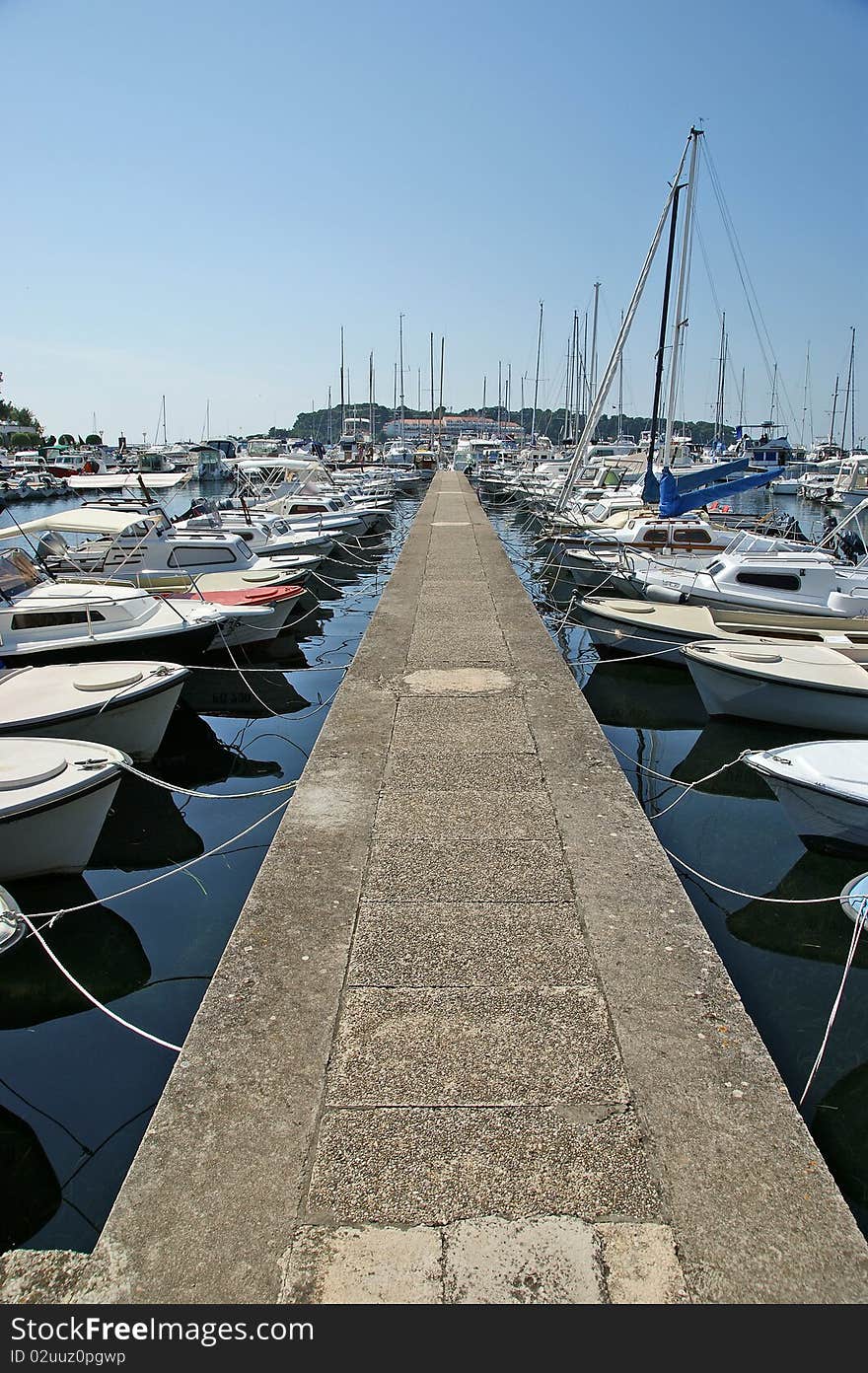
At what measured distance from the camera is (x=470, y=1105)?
11.6ft

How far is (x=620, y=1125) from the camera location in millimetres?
3422

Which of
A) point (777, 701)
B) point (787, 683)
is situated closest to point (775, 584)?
point (777, 701)

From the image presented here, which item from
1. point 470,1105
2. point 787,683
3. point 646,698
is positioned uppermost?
point 787,683

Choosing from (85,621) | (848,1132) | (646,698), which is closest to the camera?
(848,1132)

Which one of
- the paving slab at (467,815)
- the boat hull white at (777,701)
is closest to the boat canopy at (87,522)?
the boat hull white at (777,701)

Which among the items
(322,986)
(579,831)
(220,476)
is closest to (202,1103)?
(322,986)

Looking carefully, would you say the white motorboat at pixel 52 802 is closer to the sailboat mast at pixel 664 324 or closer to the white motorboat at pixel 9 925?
the white motorboat at pixel 9 925

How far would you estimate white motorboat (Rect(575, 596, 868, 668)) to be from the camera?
12.3m

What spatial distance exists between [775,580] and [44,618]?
10208mm

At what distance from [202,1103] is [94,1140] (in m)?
Result: 1.67

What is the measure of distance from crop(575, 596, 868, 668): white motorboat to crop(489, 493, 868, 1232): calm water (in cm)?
79

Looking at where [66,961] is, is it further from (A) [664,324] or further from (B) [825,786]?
(A) [664,324]

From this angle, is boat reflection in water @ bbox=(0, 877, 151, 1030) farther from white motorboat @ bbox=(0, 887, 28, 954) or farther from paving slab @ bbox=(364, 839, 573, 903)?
paving slab @ bbox=(364, 839, 573, 903)

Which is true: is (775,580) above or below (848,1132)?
above
